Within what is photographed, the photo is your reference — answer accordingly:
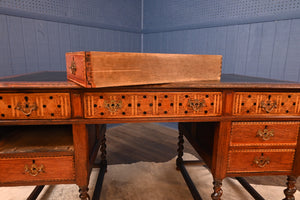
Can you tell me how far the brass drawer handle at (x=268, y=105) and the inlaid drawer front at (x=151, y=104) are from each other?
0.79 ft

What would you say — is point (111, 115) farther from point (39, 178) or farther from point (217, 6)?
point (217, 6)

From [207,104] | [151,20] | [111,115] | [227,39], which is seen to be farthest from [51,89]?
[151,20]

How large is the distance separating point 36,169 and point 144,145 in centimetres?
171

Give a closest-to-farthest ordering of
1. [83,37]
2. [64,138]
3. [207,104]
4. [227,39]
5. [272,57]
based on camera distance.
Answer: [207,104]
[64,138]
[272,57]
[227,39]
[83,37]

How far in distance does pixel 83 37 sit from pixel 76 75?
2019 mm

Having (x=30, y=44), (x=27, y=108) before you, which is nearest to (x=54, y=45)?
(x=30, y=44)

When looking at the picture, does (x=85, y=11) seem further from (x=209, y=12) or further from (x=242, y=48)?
(x=242, y=48)

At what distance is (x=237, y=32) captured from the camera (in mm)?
2553

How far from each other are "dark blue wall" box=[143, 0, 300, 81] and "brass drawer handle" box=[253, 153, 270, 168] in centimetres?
143

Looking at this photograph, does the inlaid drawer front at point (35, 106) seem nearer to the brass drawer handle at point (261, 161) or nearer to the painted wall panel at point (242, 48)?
the brass drawer handle at point (261, 161)

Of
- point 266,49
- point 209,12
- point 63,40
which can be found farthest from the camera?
point 209,12

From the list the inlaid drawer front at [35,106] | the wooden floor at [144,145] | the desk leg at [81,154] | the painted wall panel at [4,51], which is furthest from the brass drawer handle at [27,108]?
the painted wall panel at [4,51]

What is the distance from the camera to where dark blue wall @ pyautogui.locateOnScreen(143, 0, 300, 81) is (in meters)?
2.23

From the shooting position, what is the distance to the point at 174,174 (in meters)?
2.05
